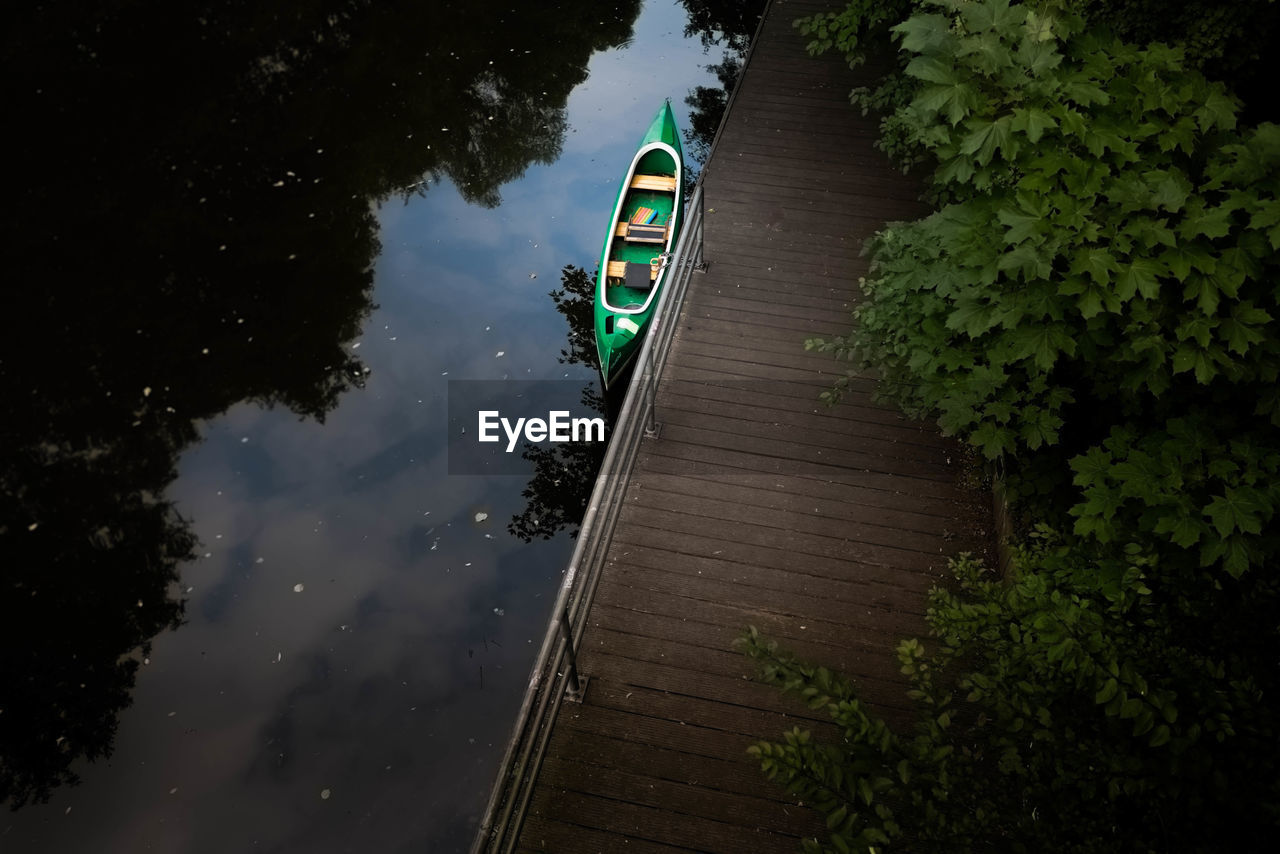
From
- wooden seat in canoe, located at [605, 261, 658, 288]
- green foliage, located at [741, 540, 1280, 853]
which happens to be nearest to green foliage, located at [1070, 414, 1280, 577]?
green foliage, located at [741, 540, 1280, 853]

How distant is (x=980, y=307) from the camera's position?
197 inches

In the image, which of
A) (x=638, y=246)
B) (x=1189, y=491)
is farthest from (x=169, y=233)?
(x=1189, y=491)

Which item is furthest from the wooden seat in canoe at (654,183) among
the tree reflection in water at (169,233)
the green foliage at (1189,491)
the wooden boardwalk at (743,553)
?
the green foliage at (1189,491)

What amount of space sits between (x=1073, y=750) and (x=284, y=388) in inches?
397


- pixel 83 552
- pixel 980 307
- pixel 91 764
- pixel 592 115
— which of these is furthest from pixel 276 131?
pixel 980 307

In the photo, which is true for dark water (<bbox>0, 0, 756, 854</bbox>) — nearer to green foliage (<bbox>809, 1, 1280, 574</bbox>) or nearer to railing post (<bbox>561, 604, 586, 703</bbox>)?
railing post (<bbox>561, 604, 586, 703</bbox>)

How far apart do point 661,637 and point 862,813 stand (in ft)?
9.62

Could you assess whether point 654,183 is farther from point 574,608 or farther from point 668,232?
point 574,608

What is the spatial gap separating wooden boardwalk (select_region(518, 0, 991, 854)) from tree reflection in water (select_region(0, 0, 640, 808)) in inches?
217

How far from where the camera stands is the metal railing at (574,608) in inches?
208

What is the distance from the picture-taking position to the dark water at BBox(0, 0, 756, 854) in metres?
8.29

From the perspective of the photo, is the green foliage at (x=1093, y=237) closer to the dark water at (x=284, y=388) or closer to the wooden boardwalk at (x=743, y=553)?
the wooden boardwalk at (x=743, y=553)

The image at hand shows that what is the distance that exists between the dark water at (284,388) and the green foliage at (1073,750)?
223 inches

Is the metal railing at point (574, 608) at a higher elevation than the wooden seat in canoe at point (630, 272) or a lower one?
lower
